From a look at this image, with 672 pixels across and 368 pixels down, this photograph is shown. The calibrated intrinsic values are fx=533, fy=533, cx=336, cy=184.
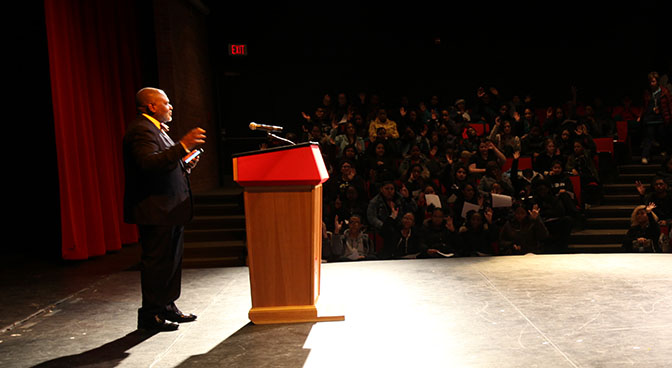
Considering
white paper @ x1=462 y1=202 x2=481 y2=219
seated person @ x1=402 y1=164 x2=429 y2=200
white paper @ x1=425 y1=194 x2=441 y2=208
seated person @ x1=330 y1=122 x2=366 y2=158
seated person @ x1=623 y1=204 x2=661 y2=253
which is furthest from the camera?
seated person @ x1=330 y1=122 x2=366 y2=158

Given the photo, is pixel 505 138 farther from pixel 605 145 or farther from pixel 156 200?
pixel 156 200

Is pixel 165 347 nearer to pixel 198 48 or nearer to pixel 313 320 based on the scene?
pixel 313 320

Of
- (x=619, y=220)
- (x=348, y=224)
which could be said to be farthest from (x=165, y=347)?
(x=619, y=220)

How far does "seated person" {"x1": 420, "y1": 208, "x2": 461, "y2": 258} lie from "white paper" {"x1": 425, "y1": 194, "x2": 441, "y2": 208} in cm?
34

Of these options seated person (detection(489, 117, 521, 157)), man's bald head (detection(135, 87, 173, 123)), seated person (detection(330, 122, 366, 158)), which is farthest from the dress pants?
seated person (detection(489, 117, 521, 157))

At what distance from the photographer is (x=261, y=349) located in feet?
6.98

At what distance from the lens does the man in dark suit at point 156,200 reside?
2311 millimetres

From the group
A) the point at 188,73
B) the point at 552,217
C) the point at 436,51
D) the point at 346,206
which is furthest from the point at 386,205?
the point at 436,51

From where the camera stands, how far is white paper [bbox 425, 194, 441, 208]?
499 centimetres

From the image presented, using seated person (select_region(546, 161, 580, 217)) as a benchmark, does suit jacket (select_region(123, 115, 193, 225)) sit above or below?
above

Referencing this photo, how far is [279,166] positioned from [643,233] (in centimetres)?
349

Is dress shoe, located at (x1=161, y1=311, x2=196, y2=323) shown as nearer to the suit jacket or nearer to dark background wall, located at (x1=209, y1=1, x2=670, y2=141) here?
the suit jacket

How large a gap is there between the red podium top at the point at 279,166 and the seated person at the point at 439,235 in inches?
92.0

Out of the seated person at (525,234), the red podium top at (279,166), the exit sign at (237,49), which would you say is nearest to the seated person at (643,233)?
the seated person at (525,234)
